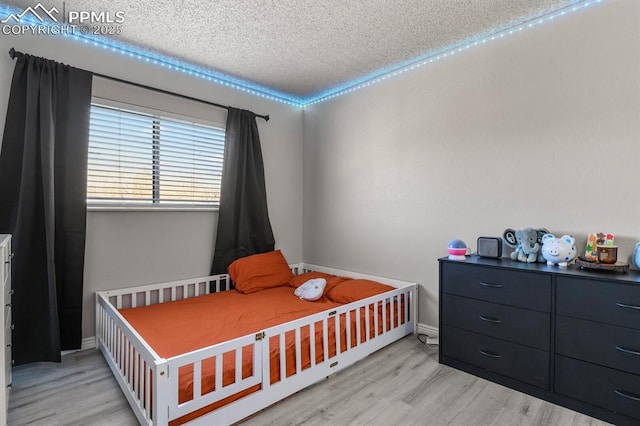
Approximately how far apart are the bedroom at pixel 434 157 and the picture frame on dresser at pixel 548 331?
44 cm

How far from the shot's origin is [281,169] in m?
3.71

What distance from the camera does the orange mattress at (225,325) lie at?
1.66 metres

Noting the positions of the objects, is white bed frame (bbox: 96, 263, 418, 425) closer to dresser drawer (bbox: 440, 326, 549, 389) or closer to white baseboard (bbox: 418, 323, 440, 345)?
white baseboard (bbox: 418, 323, 440, 345)

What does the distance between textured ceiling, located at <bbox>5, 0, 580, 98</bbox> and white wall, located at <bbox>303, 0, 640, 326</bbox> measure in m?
0.27

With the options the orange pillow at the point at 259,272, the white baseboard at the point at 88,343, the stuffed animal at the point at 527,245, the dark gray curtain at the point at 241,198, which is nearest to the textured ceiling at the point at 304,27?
the dark gray curtain at the point at 241,198

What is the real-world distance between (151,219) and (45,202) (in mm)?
728

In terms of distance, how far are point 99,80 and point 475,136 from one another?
295 cm

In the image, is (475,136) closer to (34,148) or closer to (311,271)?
(311,271)

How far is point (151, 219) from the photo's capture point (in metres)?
2.76

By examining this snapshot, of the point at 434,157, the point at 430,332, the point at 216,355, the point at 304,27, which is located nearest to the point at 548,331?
the point at 430,332

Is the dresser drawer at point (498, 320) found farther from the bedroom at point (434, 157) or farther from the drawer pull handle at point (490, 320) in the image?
the bedroom at point (434, 157)

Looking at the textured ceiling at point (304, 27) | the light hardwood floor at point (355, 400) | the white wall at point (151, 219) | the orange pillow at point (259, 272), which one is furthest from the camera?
the orange pillow at point (259, 272)

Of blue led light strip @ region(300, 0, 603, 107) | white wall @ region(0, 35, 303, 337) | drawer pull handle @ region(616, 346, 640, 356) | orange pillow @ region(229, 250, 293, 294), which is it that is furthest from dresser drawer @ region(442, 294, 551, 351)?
white wall @ region(0, 35, 303, 337)

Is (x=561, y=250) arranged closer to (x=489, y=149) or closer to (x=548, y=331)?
(x=548, y=331)
